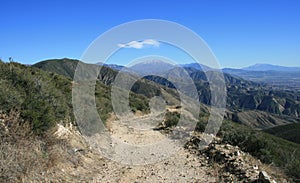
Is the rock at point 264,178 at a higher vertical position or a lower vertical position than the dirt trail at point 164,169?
higher

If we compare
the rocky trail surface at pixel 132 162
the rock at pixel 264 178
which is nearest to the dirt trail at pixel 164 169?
the rocky trail surface at pixel 132 162

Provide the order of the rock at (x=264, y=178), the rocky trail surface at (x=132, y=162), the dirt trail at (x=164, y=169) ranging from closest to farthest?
1. the rock at (x=264, y=178)
2. the rocky trail surface at (x=132, y=162)
3. the dirt trail at (x=164, y=169)

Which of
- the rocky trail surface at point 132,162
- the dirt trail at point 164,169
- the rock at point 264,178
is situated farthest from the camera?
the dirt trail at point 164,169

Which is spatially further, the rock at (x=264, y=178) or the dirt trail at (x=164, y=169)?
the dirt trail at (x=164, y=169)

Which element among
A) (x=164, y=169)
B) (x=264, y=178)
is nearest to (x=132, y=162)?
(x=164, y=169)

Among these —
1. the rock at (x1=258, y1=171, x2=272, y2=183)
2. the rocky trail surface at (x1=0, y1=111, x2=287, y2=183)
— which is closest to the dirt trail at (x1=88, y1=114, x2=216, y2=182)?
the rocky trail surface at (x1=0, y1=111, x2=287, y2=183)

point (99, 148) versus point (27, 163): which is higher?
point (27, 163)

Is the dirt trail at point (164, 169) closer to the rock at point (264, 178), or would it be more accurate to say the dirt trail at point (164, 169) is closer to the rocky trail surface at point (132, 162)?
the rocky trail surface at point (132, 162)

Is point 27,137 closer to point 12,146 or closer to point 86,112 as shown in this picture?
point 12,146

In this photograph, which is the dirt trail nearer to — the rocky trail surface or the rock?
the rocky trail surface

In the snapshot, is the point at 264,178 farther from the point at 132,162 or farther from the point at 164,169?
the point at 132,162

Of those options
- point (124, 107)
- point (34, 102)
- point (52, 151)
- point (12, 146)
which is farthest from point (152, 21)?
point (124, 107)
